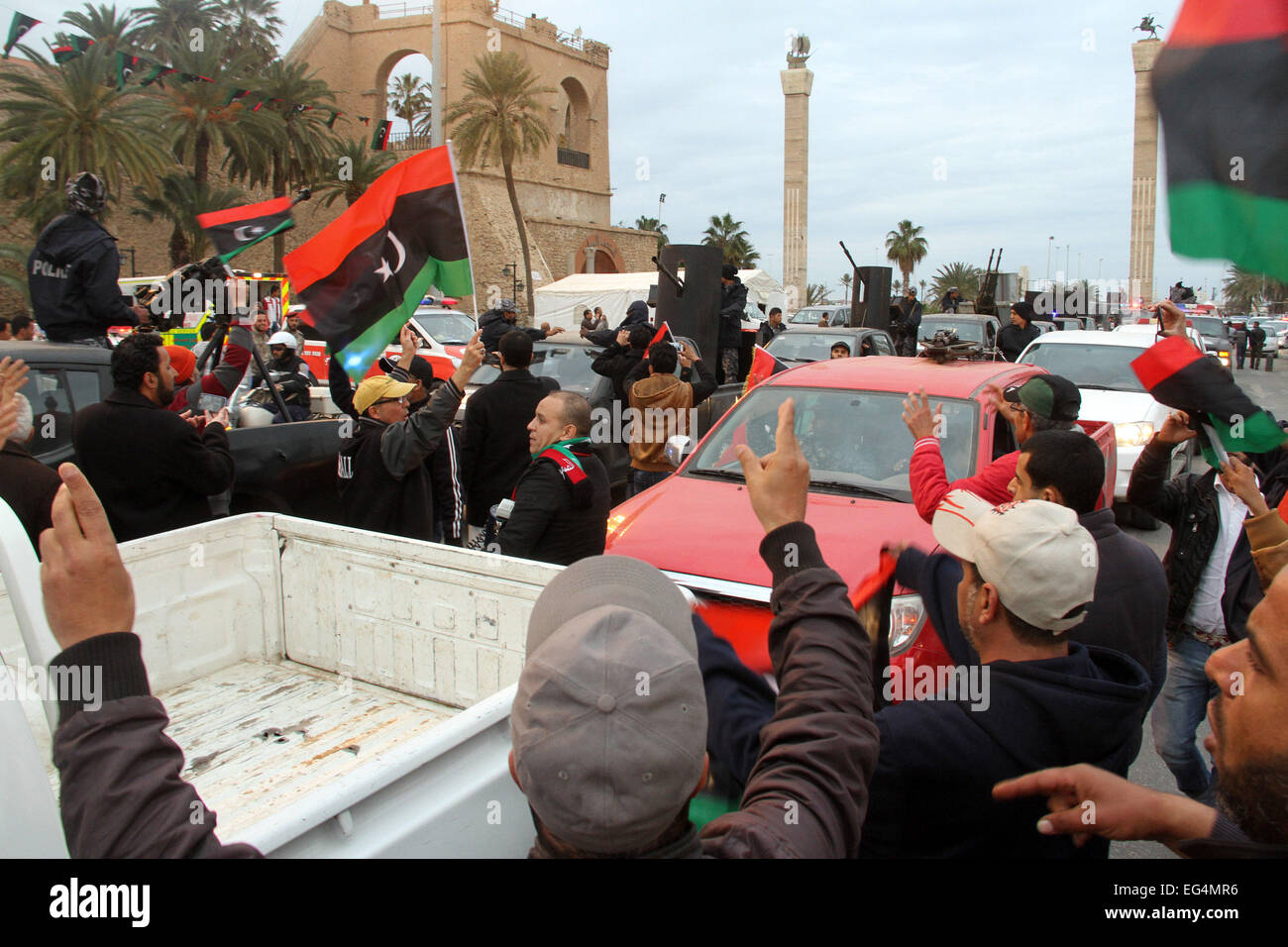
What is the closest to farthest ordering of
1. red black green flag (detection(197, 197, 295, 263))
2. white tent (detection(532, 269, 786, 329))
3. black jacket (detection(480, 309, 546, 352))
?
red black green flag (detection(197, 197, 295, 263)) < black jacket (detection(480, 309, 546, 352)) < white tent (detection(532, 269, 786, 329))

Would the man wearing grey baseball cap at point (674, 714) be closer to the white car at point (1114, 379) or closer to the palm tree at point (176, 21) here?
the white car at point (1114, 379)

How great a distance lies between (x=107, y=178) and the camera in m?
26.2

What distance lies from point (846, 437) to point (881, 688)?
7.08 feet

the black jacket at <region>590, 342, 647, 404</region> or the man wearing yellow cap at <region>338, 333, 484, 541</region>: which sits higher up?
the black jacket at <region>590, 342, 647, 404</region>

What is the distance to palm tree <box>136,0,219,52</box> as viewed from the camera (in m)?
37.3

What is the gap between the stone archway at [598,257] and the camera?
49625 millimetres

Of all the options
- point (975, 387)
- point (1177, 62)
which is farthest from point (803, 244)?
point (1177, 62)

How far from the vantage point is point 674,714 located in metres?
1.33

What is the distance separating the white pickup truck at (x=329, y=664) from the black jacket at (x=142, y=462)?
0.46 metres

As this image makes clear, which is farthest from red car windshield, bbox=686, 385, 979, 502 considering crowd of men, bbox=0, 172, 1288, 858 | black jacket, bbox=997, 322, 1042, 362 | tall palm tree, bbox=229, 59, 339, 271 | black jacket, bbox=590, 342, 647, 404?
tall palm tree, bbox=229, 59, 339, 271

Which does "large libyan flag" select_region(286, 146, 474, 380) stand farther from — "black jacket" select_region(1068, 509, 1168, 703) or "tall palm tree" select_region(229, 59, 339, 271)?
"tall palm tree" select_region(229, 59, 339, 271)

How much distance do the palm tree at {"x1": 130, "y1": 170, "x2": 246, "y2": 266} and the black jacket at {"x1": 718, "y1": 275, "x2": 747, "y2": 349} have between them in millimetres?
24848

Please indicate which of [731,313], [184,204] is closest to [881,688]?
[731,313]

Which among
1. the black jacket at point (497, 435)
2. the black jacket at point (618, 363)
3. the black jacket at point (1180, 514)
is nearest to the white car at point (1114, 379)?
the black jacket at point (618, 363)
